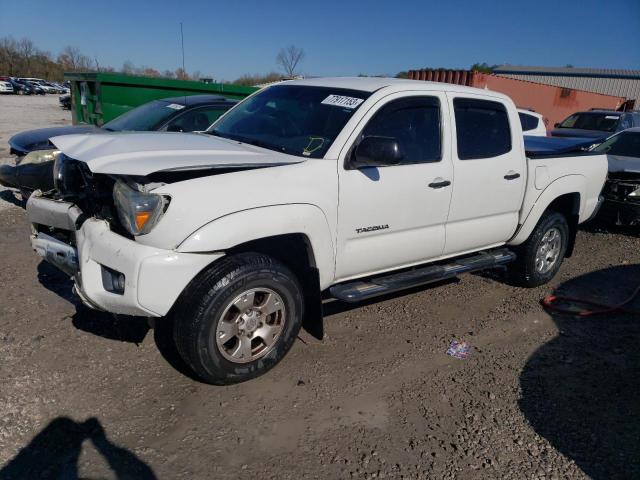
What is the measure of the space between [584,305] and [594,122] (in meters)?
11.3

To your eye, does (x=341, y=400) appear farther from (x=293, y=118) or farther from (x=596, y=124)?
(x=596, y=124)

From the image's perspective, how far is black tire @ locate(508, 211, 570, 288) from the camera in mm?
5020

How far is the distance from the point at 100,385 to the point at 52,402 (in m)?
0.29

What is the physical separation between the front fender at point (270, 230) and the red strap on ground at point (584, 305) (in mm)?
2585

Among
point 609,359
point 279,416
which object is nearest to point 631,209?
point 609,359

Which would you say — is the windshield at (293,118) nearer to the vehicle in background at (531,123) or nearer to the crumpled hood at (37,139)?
the crumpled hood at (37,139)

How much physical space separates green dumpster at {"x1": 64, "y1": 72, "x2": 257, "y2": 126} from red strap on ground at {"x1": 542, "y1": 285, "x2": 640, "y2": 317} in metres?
7.60

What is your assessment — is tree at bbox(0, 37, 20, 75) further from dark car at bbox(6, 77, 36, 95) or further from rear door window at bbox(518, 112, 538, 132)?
rear door window at bbox(518, 112, 538, 132)

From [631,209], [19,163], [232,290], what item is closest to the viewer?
[232,290]

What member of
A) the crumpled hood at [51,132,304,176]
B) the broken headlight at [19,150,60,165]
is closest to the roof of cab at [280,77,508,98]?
the crumpled hood at [51,132,304,176]

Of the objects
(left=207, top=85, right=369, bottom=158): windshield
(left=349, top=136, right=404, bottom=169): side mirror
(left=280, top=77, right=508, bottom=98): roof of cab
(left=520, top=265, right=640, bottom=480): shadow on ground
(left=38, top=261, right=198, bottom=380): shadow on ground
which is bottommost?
(left=520, top=265, right=640, bottom=480): shadow on ground

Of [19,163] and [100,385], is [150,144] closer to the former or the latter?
[100,385]

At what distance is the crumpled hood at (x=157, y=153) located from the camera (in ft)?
9.12

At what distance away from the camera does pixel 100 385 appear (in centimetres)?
323
